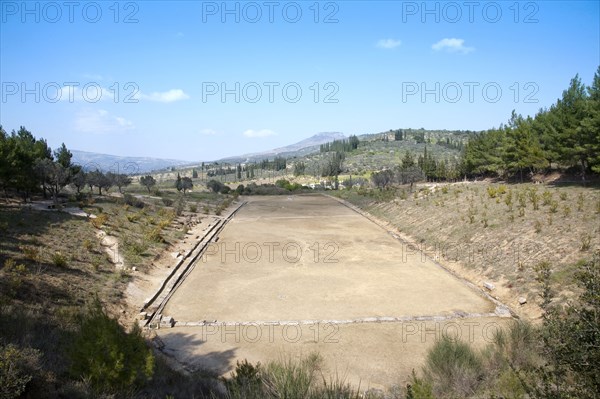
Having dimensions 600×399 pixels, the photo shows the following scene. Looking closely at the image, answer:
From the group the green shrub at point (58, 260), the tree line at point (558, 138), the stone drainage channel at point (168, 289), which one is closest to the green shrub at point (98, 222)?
the stone drainage channel at point (168, 289)

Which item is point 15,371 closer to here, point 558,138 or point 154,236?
point 154,236

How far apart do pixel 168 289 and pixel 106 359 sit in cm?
979

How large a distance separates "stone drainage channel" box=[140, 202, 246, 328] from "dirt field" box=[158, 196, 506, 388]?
1.18 feet

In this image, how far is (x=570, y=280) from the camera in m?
12.6

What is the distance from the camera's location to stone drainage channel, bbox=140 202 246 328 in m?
12.8

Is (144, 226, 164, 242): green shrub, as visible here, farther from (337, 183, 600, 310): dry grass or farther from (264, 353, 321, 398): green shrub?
(264, 353, 321, 398): green shrub

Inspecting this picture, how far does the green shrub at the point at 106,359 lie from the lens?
6.59 meters

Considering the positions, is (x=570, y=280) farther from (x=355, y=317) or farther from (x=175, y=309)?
(x=175, y=309)

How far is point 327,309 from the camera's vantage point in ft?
46.2

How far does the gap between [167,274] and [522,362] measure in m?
15.1

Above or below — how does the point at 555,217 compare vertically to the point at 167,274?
above

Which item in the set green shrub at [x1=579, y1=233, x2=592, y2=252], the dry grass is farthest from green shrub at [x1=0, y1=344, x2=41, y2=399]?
green shrub at [x1=579, y1=233, x2=592, y2=252]

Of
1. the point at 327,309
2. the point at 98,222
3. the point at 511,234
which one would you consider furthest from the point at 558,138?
the point at 98,222

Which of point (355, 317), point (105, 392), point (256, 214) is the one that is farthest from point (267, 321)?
point (256, 214)
